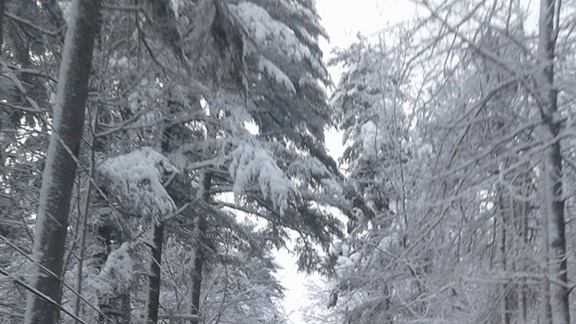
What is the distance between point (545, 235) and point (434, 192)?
75 centimetres

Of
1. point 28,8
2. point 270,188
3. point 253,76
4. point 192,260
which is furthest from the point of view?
point 192,260

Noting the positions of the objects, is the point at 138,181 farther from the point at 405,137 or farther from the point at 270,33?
the point at 270,33

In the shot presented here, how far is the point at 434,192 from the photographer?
3822 millimetres

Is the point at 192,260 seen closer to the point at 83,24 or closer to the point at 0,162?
the point at 0,162

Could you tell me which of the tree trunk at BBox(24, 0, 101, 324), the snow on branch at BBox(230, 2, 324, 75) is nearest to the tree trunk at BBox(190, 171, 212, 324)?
the snow on branch at BBox(230, 2, 324, 75)

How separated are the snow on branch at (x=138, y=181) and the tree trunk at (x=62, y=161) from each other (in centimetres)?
241

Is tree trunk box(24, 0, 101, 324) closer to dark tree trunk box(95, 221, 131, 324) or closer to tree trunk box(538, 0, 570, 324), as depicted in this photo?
tree trunk box(538, 0, 570, 324)

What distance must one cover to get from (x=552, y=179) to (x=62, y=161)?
3.47 m

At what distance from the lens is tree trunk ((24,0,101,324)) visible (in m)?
3.85

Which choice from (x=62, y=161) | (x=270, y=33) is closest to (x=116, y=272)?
(x=62, y=161)

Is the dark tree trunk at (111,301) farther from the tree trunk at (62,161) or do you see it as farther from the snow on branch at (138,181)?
the tree trunk at (62,161)

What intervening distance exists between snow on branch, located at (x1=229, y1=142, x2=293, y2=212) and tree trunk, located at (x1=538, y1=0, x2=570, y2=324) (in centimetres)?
526

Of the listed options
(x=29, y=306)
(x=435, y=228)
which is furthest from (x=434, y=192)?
(x=29, y=306)

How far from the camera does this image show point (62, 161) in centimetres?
412
